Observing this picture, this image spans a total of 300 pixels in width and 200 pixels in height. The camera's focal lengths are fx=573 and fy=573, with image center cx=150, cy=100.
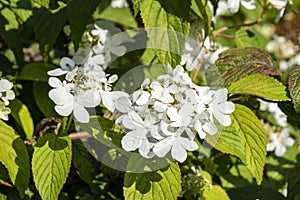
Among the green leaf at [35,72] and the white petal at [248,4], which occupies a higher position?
the white petal at [248,4]

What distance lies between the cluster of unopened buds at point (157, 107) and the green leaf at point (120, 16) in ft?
2.85

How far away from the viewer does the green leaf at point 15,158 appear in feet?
4.12

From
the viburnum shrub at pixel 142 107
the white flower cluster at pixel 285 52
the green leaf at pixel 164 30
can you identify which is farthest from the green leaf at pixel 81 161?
the white flower cluster at pixel 285 52

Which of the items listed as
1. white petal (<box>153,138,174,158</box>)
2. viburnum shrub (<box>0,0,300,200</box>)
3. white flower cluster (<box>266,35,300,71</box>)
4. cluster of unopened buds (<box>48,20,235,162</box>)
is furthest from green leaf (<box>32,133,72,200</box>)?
white flower cluster (<box>266,35,300,71</box>)

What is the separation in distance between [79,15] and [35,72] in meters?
0.26

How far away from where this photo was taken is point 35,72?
1.59 metres

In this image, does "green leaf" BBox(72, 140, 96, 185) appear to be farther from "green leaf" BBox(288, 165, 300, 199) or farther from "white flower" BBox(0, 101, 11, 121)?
"green leaf" BBox(288, 165, 300, 199)

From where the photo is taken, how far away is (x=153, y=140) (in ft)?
3.64

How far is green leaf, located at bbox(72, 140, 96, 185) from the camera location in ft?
4.60

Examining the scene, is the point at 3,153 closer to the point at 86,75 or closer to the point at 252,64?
the point at 86,75

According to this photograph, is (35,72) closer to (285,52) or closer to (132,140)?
(132,140)

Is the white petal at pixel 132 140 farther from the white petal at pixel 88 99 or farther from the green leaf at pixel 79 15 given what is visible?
the green leaf at pixel 79 15

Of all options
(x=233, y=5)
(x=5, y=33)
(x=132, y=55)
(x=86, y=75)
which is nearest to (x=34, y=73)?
(x=5, y=33)

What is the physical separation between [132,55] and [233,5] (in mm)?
356
